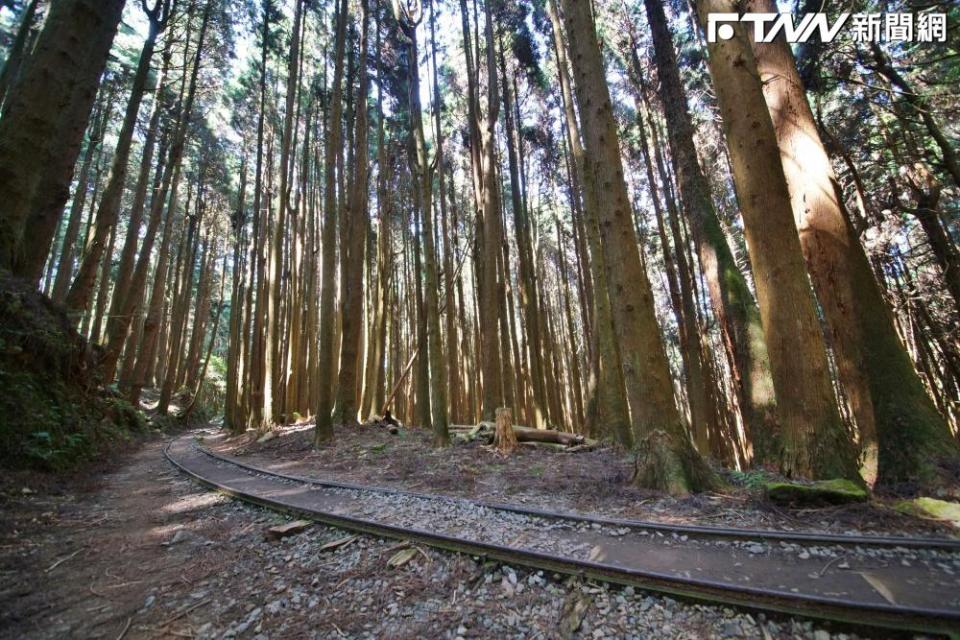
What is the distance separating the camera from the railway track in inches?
77.3

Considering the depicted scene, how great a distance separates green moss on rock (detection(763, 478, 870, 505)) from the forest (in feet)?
0.07

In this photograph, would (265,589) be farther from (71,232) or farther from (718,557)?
(71,232)

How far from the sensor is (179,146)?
12555mm

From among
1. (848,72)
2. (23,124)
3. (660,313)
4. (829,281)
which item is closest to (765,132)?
(829,281)

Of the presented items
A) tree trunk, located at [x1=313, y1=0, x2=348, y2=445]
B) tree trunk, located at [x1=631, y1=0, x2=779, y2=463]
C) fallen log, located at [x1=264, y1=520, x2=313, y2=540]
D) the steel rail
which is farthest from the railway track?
tree trunk, located at [x1=313, y1=0, x2=348, y2=445]

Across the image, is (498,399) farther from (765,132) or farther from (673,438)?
(765,132)

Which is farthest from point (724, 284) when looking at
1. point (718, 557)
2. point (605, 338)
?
point (718, 557)

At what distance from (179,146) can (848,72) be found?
656 inches

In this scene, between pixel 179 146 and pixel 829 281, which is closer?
pixel 829 281

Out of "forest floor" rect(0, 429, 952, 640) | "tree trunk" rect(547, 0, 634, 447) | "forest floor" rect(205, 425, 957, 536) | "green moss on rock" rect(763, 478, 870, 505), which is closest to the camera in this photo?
"forest floor" rect(0, 429, 952, 640)

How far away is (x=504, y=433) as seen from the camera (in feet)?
25.2

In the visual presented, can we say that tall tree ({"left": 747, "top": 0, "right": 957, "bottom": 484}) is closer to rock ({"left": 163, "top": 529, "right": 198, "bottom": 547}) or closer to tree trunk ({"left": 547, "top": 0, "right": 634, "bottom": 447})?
tree trunk ({"left": 547, "top": 0, "right": 634, "bottom": 447})

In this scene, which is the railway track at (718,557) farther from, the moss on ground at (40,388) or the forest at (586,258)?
the moss on ground at (40,388)

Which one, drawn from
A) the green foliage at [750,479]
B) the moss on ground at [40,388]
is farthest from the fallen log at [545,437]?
the moss on ground at [40,388]
